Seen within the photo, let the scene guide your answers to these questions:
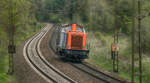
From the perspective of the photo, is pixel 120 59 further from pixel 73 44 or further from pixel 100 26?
pixel 100 26

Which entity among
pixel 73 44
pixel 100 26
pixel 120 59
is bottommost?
pixel 120 59

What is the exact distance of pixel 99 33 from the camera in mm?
39594

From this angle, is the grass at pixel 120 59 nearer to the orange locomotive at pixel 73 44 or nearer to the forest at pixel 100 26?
the forest at pixel 100 26

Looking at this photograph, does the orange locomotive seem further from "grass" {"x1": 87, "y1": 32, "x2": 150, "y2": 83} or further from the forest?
the forest

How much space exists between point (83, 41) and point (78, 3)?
119 ft

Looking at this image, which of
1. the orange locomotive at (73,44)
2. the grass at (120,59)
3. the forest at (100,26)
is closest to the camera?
the grass at (120,59)

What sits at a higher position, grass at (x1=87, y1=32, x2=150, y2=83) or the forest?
the forest

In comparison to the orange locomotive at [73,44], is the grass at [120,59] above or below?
below

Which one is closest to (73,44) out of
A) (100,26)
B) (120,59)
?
(120,59)

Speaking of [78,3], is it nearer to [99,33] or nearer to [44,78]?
[99,33]

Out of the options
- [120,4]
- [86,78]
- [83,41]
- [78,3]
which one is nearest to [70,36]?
[83,41]

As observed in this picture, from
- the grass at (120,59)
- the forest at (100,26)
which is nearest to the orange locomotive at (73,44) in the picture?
the grass at (120,59)

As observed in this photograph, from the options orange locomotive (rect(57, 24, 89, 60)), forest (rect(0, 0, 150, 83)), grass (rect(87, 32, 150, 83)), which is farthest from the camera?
orange locomotive (rect(57, 24, 89, 60))

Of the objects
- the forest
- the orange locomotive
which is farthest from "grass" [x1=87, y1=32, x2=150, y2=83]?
the orange locomotive
